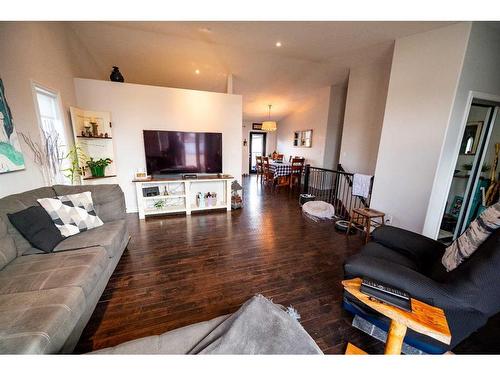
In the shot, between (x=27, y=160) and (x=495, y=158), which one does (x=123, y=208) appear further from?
(x=495, y=158)

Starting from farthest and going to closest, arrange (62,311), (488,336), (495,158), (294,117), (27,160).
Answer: (294,117) → (495,158) → (27,160) → (488,336) → (62,311)

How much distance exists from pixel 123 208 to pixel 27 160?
1.04 meters

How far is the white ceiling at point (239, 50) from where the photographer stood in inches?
100.0

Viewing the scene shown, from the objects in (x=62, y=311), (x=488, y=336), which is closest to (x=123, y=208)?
(x=62, y=311)

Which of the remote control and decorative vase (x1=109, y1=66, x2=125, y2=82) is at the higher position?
decorative vase (x1=109, y1=66, x2=125, y2=82)

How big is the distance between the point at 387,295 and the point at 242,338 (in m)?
0.75

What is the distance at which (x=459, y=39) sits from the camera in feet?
6.81

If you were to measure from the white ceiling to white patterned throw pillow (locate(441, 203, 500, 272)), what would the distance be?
2392 millimetres

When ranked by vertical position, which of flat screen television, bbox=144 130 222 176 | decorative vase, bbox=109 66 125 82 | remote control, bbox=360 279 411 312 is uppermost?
decorative vase, bbox=109 66 125 82

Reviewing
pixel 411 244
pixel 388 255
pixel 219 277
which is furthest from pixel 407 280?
pixel 219 277

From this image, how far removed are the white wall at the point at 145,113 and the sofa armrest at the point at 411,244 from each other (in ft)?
10.1

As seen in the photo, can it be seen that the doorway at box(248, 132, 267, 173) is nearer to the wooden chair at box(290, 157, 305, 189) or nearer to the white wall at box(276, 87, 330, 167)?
the white wall at box(276, 87, 330, 167)

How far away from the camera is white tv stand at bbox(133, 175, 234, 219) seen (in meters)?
3.39

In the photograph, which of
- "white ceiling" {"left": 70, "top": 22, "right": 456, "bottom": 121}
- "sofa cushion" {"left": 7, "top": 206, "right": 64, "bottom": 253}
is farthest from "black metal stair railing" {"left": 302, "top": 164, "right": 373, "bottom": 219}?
"sofa cushion" {"left": 7, "top": 206, "right": 64, "bottom": 253}
